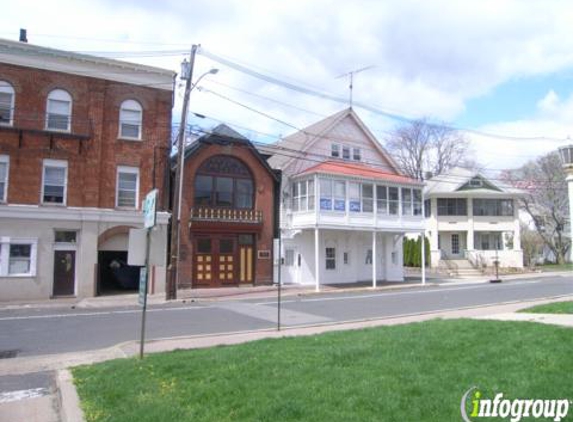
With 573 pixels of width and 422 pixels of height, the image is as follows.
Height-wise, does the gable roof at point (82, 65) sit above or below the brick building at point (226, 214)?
above

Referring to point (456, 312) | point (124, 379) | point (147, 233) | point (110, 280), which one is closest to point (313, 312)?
point (456, 312)

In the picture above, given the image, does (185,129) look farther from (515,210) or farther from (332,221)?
(515,210)

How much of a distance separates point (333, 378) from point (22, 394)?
458 centimetres

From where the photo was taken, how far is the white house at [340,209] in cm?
2891

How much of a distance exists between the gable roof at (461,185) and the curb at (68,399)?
41516 mm

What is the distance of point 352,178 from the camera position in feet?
97.3

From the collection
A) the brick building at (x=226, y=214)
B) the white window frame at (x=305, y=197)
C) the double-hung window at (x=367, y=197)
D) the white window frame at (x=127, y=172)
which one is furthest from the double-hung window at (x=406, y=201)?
the white window frame at (x=127, y=172)

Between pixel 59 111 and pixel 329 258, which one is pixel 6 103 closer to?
pixel 59 111

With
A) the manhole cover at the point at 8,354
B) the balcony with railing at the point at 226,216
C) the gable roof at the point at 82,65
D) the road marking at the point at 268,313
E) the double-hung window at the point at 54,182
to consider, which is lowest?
the manhole cover at the point at 8,354

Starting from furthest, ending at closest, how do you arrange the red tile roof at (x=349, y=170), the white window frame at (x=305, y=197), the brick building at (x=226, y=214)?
1. the red tile roof at (x=349, y=170)
2. the white window frame at (x=305, y=197)
3. the brick building at (x=226, y=214)

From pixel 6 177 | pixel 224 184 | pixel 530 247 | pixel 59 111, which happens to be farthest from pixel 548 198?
pixel 6 177

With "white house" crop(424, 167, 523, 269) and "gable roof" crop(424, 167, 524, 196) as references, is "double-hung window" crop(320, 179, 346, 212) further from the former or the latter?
"gable roof" crop(424, 167, 524, 196)

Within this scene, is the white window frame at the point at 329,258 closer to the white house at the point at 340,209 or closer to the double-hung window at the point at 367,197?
the white house at the point at 340,209

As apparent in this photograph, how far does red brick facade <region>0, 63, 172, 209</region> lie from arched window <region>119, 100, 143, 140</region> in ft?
0.70
